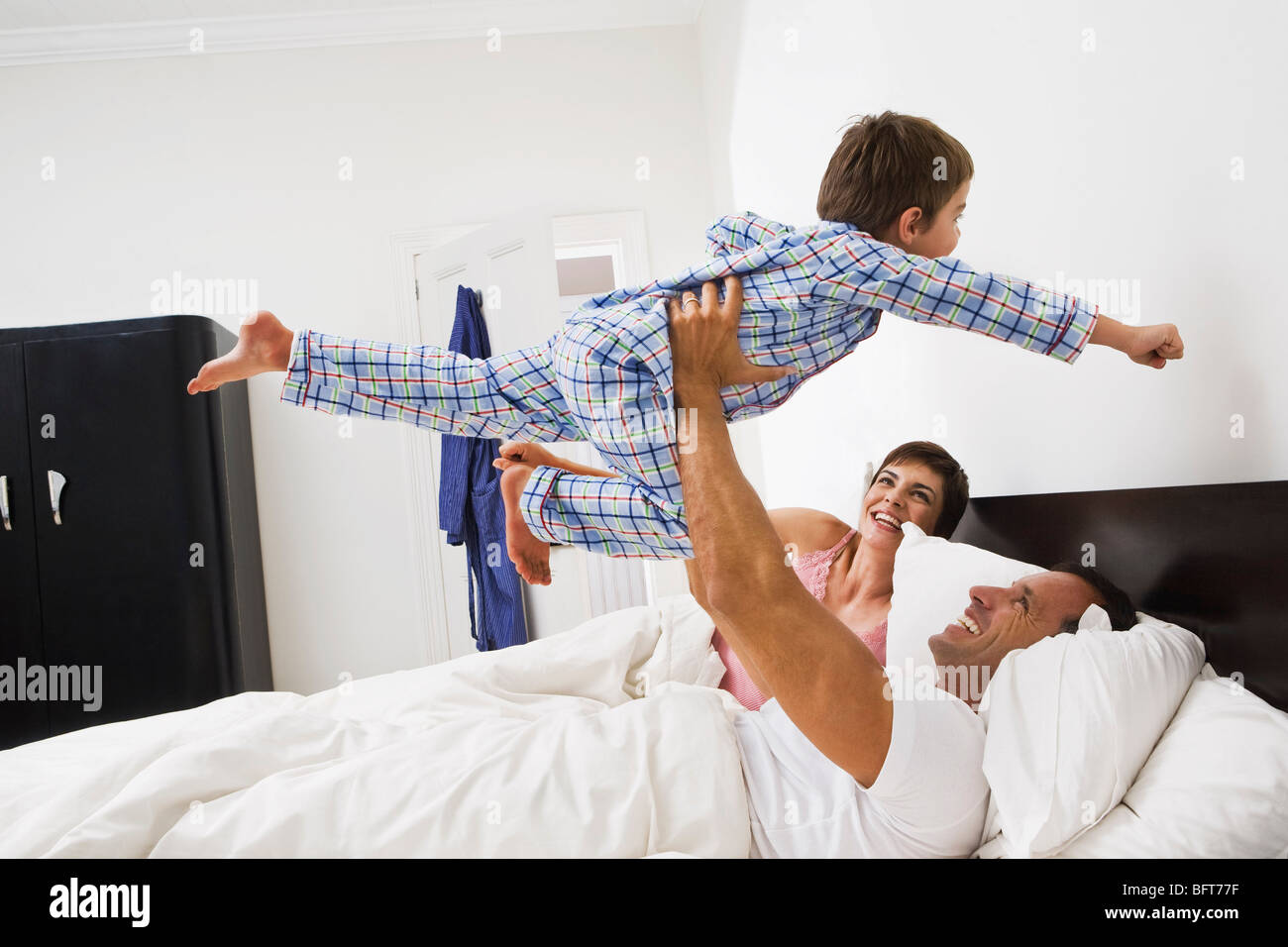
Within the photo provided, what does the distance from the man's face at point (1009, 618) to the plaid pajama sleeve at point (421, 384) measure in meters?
0.69

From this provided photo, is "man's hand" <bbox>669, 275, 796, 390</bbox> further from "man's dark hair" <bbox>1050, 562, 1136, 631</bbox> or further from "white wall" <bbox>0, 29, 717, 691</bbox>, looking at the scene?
"white wall" <bbox>0, 29, 717, 691</bbox>

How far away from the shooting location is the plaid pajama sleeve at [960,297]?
42.1 inches

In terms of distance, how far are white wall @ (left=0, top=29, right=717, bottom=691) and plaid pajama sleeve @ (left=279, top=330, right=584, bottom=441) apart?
8.07ft

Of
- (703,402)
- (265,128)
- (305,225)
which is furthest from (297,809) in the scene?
(265,128)

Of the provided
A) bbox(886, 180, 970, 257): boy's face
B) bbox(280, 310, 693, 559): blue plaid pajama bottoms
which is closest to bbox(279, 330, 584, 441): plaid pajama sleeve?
bbox(280, 310, 693, 559): blue plaid pajama bottoms

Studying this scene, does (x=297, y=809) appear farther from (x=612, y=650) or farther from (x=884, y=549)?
(x=884, y=549)

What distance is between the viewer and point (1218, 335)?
41.9 inches

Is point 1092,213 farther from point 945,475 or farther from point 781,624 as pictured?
point 781,624

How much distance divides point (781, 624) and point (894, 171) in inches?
26.6

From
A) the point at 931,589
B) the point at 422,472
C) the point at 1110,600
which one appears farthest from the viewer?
the point at 422,472

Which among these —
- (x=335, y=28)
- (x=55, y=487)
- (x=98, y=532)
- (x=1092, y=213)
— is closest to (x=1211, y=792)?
(x=1092, y=213)

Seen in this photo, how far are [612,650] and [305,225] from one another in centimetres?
279

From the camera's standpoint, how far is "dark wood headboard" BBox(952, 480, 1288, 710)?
948mm

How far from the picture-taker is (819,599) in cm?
177
